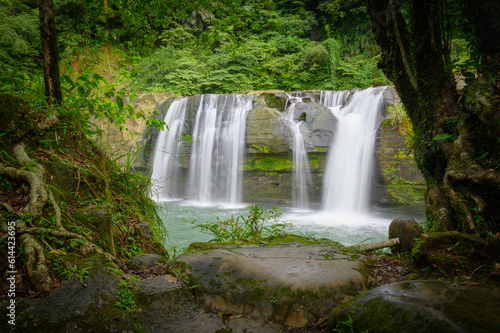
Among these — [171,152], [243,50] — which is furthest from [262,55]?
[243,50]

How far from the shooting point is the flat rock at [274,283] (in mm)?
2092

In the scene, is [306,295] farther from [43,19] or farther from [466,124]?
[43,19]

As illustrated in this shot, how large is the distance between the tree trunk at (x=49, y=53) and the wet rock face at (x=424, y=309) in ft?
12.3

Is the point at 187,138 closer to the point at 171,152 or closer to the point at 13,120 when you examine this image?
the point at 171,152

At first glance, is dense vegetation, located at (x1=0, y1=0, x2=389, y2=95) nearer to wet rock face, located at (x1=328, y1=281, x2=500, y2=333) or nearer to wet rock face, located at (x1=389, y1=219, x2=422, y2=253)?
wet rock face, located at (x1=389, y1=219, x2=422, y2=253)

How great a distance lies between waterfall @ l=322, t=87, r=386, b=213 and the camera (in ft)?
34.2

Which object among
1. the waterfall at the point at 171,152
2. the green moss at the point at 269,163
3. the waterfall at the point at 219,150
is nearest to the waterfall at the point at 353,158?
the green moss at the point at 269,163

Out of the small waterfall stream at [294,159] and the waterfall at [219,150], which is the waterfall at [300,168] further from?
the waterfall at [219,150]

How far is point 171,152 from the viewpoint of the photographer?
542 inches

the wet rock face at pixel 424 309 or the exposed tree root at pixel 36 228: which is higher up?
the exposed tree root at pixel 36 228

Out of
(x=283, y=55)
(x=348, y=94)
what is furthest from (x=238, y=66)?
(x=348, y=94)

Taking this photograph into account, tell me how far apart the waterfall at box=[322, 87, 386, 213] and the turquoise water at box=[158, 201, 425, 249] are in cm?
61

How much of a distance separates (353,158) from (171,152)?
8.49 metres

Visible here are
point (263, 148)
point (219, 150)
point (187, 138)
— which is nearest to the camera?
point (263, 148)
